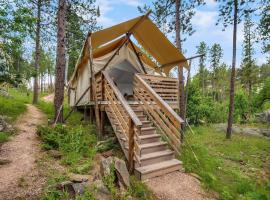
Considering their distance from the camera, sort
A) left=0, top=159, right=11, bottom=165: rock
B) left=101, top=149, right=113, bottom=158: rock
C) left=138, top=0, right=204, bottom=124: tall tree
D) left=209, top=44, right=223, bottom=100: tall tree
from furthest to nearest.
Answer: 1. left=209, top=44, right=223, bottom=100: tall tree
2. left=138, top=0, right=204, bottom=124: tall tree
3. left=101, top=149, right=113, bottom=158: rock
4. left=0, top=159, right=11, bottom=165: rock

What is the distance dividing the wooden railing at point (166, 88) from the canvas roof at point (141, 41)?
0.98 m

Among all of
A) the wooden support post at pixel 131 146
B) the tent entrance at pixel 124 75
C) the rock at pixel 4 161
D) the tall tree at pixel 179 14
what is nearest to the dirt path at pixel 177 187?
the wooden support post at pixel 131 146

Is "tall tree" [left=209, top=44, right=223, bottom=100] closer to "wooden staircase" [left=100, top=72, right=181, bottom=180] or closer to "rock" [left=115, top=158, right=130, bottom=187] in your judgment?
"wooden staircase" [left=100, top=72, right=181, bottom=180]

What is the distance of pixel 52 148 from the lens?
16.6ft

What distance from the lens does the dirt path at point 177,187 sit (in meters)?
3.92

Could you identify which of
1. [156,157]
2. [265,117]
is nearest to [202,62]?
[265,117]

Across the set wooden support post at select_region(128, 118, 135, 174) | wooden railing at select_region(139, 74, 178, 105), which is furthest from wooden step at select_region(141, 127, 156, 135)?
wooden railing at select_region(139, 74, 178, 105)

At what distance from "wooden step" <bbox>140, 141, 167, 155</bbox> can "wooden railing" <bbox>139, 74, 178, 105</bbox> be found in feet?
8.38

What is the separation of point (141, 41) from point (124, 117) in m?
3.98

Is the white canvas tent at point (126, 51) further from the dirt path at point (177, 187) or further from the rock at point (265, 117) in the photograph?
the rock at point (265, 117)

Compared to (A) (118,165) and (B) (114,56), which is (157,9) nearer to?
(B) (114,56)

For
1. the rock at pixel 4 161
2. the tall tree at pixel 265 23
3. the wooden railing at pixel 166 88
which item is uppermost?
the tall tree at pixel 265 23

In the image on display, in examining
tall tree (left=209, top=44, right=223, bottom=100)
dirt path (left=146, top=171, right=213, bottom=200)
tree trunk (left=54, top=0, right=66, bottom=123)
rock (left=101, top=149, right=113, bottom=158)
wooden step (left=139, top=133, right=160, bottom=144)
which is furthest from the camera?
tall tree (left=209, top=44, right=223, bottom=100)

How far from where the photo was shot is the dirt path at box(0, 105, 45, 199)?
3.20 metres
